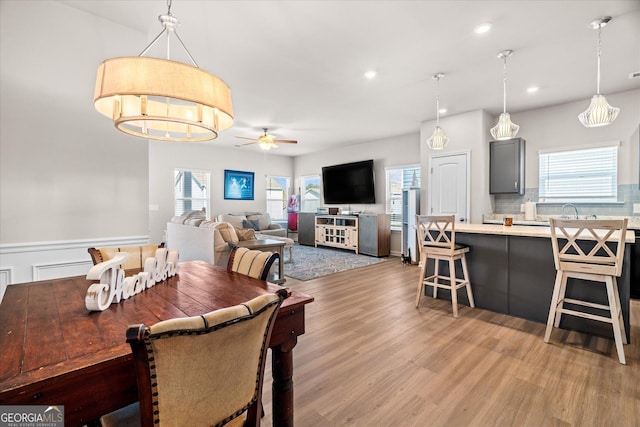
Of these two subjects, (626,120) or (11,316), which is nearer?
(11,316)

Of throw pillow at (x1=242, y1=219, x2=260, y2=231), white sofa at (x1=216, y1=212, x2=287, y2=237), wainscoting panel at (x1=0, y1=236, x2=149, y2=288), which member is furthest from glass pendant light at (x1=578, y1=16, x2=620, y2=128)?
throw pillow at (x1=242, y1=219, x2=260, y2=231)

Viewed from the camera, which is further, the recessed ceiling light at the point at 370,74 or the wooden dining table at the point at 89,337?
the recessed ceiling light at the point at 370,74

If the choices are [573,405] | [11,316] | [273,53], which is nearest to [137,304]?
[11,316]

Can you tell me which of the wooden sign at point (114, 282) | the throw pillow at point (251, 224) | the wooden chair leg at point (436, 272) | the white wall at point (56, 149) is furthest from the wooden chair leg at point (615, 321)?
the throw pillow at point (251, 224)

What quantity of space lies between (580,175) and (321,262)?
178 inches

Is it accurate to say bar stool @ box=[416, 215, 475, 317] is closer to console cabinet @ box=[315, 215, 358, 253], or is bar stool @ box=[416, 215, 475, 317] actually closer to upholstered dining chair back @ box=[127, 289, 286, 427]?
upholstered dining chair back @ box=[127, 289, 286, 427]

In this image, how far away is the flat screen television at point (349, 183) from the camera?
7.45 metres

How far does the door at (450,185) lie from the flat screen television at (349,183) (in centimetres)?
205

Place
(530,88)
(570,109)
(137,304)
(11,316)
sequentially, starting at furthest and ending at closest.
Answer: (570,109) < (530,88) < (137,304) < (11,316)

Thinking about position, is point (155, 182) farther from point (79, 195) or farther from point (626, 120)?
point (626, 120)

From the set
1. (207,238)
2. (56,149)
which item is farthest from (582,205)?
(56,149)

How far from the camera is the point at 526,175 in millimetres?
4871

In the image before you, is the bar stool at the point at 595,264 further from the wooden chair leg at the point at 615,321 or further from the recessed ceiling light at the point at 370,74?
the recessed ceiling light at the point at 370,74

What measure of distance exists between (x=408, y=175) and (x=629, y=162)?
3.60 meters
